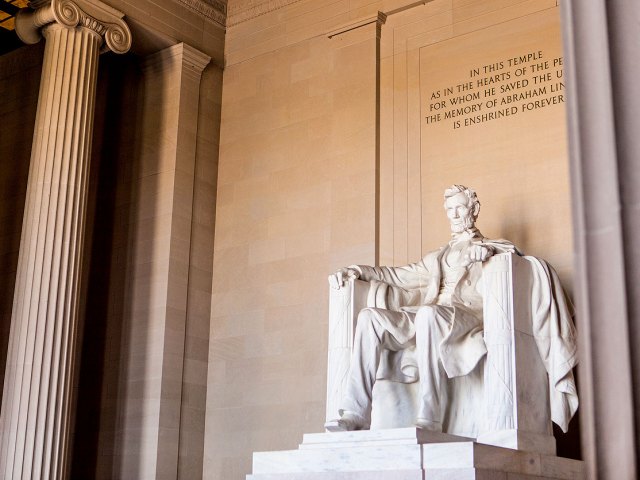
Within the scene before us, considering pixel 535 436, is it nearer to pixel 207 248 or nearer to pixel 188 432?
pixel 188 432

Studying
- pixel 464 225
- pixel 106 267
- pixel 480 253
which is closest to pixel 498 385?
pixel 480 253

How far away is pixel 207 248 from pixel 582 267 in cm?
810

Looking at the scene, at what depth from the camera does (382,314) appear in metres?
6.14

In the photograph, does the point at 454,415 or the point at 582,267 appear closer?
the point at 582,267

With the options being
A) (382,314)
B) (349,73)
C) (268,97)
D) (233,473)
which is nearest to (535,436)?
(382,314)

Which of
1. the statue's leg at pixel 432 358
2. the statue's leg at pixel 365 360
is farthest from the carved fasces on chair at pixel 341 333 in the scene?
the statue's leg at pixel 432 358

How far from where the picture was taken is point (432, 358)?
592 cm

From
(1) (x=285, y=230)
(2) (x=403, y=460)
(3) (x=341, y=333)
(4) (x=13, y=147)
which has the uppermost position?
(4) (x=13, y=147)

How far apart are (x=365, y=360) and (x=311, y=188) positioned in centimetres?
335

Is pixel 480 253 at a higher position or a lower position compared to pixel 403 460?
higher

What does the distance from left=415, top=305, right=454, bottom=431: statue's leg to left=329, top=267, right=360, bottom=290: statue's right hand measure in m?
0.74

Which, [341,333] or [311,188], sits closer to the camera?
[341,333]

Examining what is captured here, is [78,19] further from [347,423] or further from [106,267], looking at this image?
[347,423]

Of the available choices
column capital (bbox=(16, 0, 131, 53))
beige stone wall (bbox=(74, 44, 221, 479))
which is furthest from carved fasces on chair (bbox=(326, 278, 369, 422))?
column capital (bbox=(16, 0, 131, 53))
